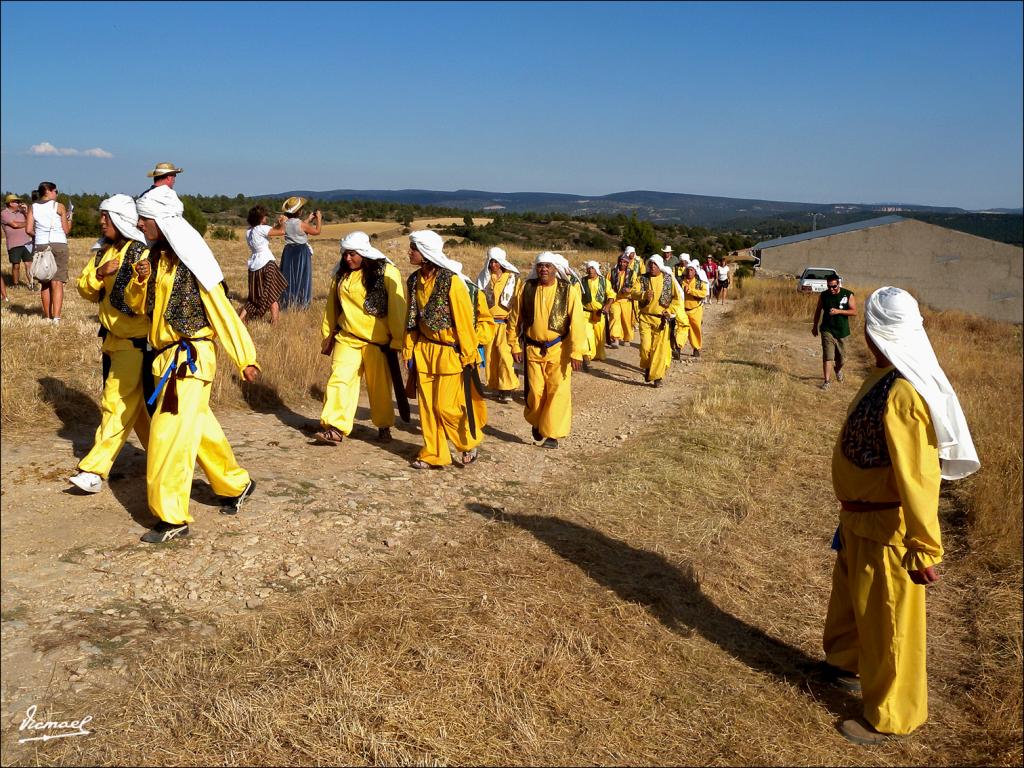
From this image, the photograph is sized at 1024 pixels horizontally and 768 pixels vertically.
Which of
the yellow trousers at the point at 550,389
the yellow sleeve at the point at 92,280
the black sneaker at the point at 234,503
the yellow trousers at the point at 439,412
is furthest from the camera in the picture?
the yellow trousers at the point at 550,389

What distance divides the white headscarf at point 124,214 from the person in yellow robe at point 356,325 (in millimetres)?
2118

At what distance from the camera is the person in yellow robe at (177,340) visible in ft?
15.2

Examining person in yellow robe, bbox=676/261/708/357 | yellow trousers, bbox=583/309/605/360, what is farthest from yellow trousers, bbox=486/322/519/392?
person in yellow robe, bbox=676/261/708/357

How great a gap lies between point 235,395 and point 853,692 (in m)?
5.98

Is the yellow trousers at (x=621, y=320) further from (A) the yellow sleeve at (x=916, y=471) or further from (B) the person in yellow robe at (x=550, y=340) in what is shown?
(A) the yellow sleeve at (x=916, y=471)

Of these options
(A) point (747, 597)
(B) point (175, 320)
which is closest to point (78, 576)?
(B) point (175, 320)

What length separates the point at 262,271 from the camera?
1091 cm

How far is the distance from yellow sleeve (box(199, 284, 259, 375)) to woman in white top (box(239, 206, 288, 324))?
6168mm

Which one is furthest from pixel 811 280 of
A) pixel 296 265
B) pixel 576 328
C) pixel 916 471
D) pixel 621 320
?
pixel 916 471

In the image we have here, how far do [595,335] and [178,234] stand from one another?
9.26m

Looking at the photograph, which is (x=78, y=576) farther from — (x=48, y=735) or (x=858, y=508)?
(x=858, y=508)

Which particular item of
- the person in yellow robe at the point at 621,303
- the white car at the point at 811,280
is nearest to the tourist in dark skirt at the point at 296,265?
the person in yellow robe at the point at 621,303

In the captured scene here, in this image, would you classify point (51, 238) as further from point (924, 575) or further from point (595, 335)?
point (924, 575)

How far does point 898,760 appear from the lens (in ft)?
12.1
